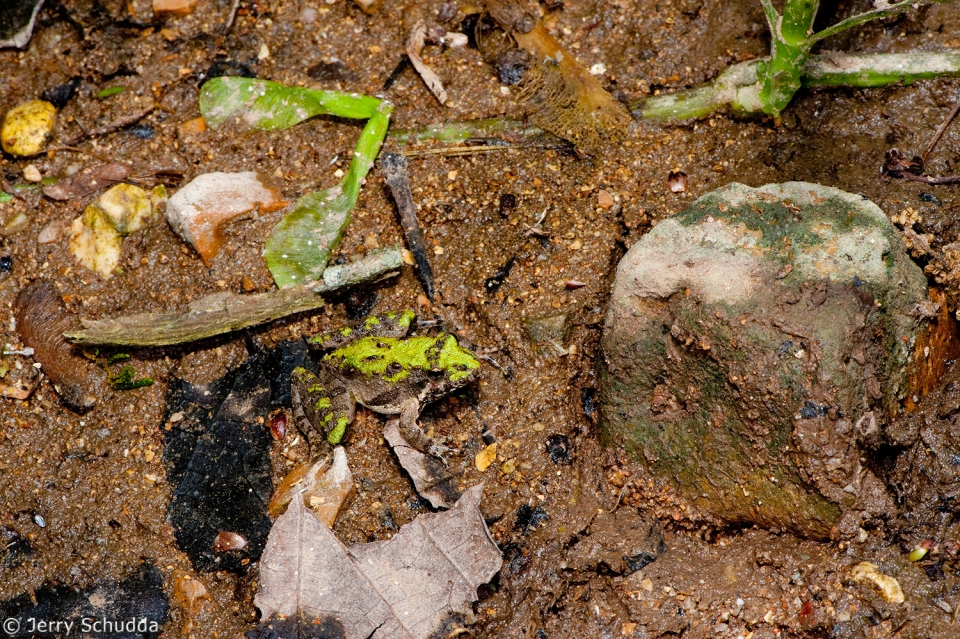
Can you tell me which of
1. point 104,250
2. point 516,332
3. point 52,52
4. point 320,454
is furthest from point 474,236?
point 52,52

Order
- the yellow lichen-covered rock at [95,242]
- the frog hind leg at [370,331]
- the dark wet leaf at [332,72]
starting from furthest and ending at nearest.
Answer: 1. the dark wet leaf at [332,72]
2. the yellow lichen-covered rock at [95,242]
3. the frog hind leg at [370,331]

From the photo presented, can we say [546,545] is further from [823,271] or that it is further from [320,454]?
[823,271]

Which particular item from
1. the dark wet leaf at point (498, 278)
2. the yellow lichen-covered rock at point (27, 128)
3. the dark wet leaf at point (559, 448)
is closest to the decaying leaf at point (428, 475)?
the dark wet leaf at point (559, 448)

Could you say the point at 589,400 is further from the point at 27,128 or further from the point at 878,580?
the point at 27,128

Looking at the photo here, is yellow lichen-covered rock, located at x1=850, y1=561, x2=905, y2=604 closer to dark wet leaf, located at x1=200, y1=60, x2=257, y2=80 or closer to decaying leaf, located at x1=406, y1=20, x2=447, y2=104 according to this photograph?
decaying leaf, located at x1=406, y1=20, x2=447, y2=104

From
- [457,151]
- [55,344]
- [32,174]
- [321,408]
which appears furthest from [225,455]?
[32,174]

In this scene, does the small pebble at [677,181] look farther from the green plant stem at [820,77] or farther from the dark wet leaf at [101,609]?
the dark wet leaf at [101,609]
